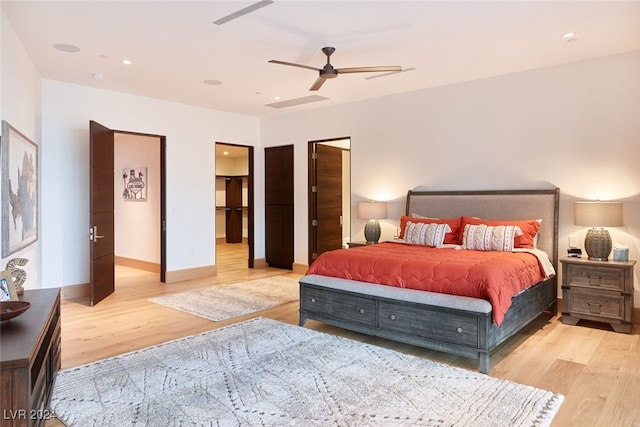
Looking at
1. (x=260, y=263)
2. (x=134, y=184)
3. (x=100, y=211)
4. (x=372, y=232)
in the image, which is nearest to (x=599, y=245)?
(x=372, y=232)

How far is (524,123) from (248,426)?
4605 mm

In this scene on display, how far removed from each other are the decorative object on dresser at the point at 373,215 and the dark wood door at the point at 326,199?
1487 millimetres

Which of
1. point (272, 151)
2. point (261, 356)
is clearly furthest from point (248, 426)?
point (272, 151)

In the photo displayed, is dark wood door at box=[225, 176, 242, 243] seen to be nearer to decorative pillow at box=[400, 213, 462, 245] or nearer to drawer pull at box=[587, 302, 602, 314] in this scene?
decorative pillow at box=[400, 213, 462, 245]

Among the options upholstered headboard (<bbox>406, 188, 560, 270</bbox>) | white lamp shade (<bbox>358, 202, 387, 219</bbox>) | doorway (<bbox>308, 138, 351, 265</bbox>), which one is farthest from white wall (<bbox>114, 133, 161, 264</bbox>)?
upholstered headboard (<bbox>406, 188, 560, 270</bbox>)

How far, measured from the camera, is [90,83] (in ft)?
18.5

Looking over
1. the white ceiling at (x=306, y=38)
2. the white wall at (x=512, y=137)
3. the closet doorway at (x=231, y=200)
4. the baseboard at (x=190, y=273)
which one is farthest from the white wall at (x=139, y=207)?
the closet doorway at (x=231, y=200)

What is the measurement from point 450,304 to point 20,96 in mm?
4426

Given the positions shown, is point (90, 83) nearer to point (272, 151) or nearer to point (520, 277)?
point (272, 151)

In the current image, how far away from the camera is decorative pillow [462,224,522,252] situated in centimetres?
448

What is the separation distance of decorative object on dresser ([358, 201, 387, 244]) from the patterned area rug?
8.47ft

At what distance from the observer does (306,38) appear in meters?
3.98

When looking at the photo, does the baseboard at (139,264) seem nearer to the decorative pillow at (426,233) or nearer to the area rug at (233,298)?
the area rug at (233,298)

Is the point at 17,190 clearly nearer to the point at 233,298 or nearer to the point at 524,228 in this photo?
the point at 233,298
